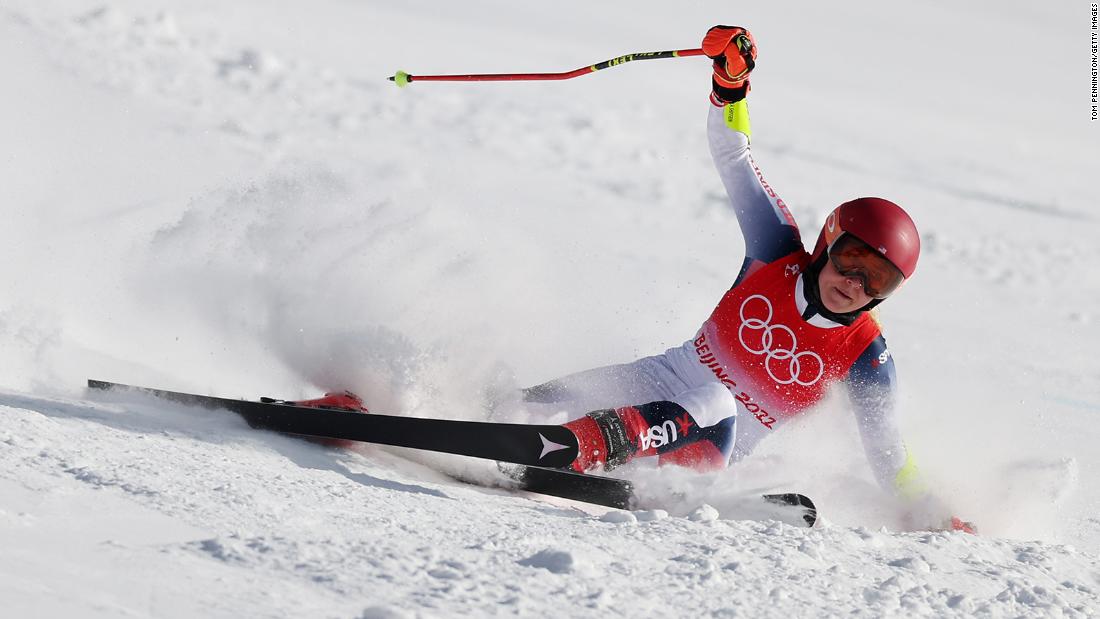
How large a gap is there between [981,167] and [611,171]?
253 inches

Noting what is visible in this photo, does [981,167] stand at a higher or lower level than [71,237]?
higher

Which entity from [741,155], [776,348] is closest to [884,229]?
[776,348]

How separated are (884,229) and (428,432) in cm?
176

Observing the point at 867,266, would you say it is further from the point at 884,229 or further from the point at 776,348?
the point at 776,348

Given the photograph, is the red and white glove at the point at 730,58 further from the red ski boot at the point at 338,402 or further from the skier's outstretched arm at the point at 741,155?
the red ski boot at the point at 338,402

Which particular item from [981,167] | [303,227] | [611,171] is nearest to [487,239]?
[303,227]

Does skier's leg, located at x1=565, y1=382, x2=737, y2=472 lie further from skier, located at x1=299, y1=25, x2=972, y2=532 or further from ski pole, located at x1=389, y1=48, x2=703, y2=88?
ski pole, located at x1=389, y1=48, x2=703, y2=88

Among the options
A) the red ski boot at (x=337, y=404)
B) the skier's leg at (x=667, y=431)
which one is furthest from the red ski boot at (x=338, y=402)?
the skier's leg at (x=667, y=431)

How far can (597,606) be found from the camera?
2.25 m

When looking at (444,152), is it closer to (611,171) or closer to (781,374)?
(611,171)

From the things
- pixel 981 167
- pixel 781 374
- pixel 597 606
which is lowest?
pixel 597 606

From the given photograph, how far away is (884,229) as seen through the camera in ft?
11.6

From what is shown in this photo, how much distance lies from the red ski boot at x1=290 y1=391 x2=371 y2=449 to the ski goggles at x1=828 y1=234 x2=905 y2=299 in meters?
1.89

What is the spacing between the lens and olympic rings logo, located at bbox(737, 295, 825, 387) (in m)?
3.80
